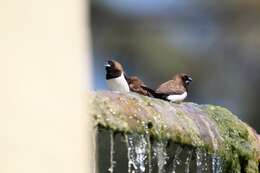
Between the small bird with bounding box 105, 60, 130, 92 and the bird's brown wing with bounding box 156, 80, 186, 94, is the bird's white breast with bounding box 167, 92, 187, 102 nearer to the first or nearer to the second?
the bird's brown wing with bounding box 156, 80, 186, 94

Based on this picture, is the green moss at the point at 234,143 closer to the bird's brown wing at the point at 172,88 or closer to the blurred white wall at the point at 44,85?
the bird's brown wing at the point at 172,88

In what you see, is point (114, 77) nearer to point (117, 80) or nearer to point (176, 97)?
point (117, 80)

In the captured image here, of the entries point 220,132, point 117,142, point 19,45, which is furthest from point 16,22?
point 220,132

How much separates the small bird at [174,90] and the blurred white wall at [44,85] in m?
1.55

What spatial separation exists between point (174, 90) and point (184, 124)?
504 mm

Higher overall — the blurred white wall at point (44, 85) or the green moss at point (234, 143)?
the blurred white wall at point (44, 85)

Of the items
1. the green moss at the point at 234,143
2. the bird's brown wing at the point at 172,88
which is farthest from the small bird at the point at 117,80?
the green moss at the point at 234,143

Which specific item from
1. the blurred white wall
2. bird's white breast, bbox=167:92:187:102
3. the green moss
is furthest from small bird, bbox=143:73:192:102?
the blurred white wall

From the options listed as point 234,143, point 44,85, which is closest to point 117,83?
point 234,143

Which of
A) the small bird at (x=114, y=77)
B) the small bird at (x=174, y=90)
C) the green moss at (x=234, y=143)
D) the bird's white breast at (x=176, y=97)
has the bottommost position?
the green moss at (x=234, y=143)

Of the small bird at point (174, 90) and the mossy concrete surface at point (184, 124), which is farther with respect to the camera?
the small bird at point (174, 90)

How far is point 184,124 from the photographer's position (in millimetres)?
1934

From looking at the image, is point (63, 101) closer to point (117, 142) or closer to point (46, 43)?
point (46, 43)

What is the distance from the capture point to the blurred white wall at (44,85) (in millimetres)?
661
